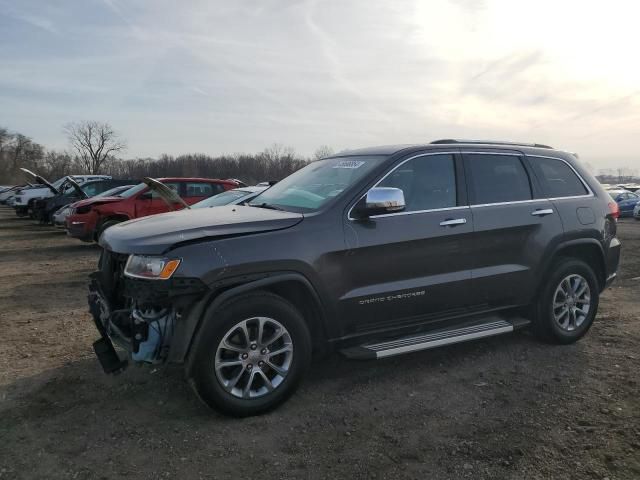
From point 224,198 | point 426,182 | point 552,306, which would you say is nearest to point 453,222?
point 426,182

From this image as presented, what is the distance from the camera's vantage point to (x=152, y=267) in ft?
11.0

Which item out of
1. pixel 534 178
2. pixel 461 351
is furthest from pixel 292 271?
pixel 534 178

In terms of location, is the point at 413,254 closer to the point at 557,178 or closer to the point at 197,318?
the point at 197,318

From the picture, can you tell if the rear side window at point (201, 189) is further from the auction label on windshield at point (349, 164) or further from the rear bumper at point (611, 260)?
the rear bumper at point (611, 260)

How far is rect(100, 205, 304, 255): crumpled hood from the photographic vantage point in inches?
135

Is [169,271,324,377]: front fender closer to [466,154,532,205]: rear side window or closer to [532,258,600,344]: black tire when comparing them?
[466,154,532,205]: rear side window

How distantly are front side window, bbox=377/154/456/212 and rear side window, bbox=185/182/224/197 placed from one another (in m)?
9.07

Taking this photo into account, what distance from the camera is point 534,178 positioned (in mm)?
4980

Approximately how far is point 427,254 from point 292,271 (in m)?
1.18

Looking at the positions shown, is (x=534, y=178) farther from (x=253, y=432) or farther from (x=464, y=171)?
(x=253, y=432)

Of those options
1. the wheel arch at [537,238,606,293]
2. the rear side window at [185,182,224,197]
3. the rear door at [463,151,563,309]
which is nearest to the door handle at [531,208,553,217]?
the rear door at [463,151,563,309]

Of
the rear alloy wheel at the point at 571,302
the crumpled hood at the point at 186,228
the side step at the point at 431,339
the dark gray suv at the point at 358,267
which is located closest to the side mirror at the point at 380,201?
the dark gray suv at the point at 358,267

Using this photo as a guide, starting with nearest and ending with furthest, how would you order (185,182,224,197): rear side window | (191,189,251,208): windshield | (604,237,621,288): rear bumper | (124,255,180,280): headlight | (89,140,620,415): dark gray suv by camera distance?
(124,255,180,280): headlight, (89,140,620,415): dark gray suv, (604,237,621,288): rear bumper, (191,189,251,208): windshield, (185,182,224,197): rear side window

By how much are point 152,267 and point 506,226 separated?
3016 mm
